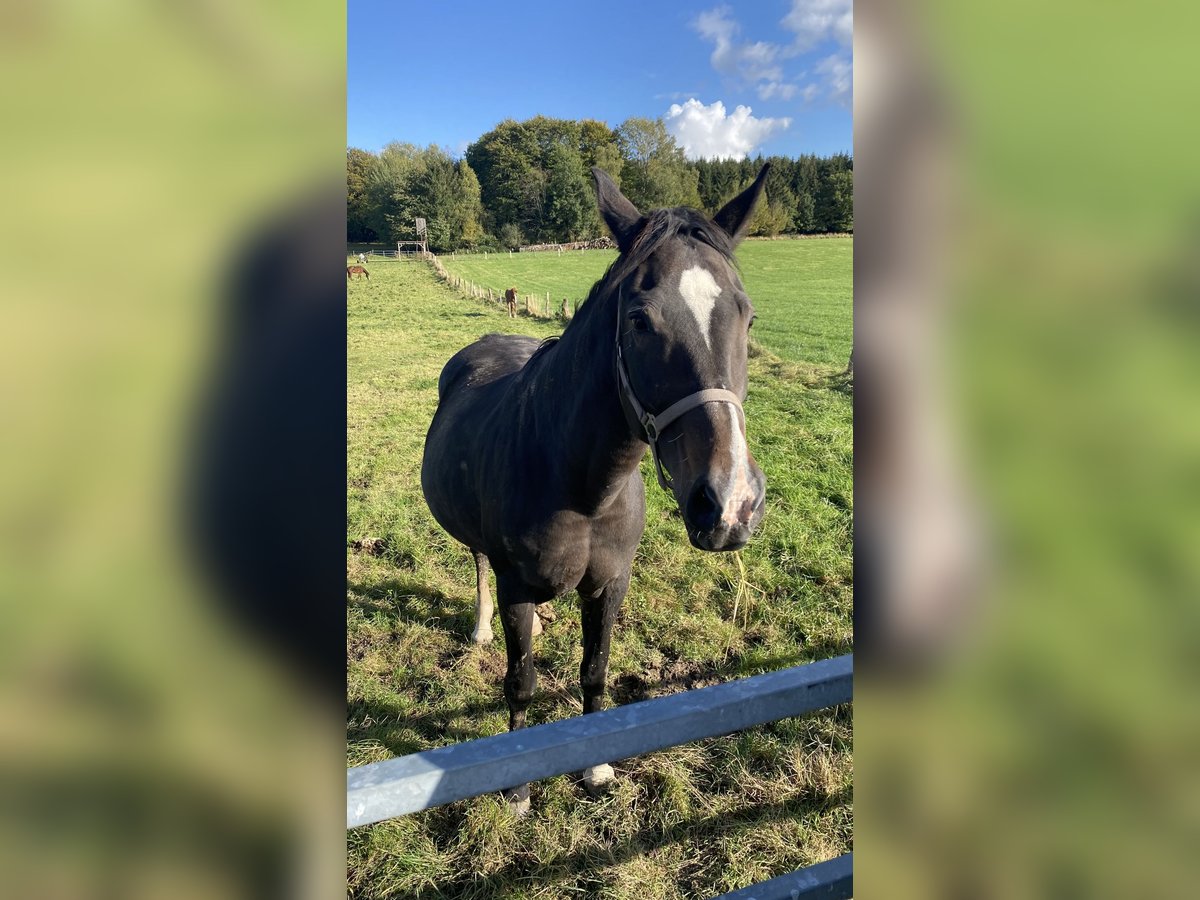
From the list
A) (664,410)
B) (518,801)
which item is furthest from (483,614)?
(664,410)

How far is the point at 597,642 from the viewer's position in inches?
111

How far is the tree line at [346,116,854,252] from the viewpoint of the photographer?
1.51 m

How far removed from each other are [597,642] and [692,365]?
1.67 m

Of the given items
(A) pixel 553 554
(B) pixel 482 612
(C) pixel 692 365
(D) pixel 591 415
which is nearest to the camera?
(C) pixel 692 365

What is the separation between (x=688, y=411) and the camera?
1517 mm

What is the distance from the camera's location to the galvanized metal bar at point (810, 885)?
1061mm

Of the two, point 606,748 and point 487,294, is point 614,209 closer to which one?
point 606,748

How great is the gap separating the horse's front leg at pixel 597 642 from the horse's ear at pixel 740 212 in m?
1.40
